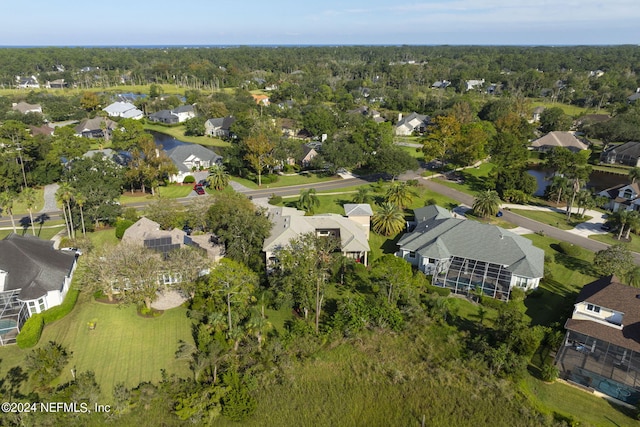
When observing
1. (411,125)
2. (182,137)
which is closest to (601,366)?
(411,125)

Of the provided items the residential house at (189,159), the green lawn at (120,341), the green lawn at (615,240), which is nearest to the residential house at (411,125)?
the residential house at (189,159)

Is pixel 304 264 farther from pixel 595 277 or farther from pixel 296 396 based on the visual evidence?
pixel 595 277

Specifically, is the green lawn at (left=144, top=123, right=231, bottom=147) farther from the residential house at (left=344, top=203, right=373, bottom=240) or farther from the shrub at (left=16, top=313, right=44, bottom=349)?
the shrub at (left=16, top=313, right=44, bottom=349)

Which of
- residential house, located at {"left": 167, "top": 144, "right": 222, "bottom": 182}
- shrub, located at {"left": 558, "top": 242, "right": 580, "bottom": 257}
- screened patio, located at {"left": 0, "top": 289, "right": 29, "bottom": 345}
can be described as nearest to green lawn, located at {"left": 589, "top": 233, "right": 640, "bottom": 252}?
shrub, located at {"left": 558, "top": 242, "right": 580, "bottom": 257}

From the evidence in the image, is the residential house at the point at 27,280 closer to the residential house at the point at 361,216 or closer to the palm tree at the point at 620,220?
the residential house at the point at 361,216

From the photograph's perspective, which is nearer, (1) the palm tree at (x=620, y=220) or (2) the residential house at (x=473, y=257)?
(2) the residential house at (x=473, y=257)

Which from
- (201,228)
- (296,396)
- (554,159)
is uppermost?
(554,159)

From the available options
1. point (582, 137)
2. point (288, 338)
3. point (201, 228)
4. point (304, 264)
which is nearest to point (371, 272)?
point (304, 264)
